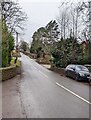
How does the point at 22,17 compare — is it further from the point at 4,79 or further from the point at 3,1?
the point at 4,79

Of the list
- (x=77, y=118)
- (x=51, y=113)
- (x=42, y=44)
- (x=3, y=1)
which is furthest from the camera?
(x=42, y=44)

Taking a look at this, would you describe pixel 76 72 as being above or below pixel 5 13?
below

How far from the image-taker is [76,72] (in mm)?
29844

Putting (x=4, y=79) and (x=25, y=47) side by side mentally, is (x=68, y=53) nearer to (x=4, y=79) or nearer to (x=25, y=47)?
(x=4, y=79)

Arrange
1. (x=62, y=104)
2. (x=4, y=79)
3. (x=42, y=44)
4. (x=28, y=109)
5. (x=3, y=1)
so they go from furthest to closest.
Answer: (x=42, y=44) → (x=3, y=1) → (x=4, y=79) → (x=62, y=104) → (x=28, y=109)

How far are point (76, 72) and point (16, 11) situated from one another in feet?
58.7

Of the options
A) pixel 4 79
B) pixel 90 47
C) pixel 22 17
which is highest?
pixel 22 17

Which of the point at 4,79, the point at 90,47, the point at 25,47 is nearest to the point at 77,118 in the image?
the point at 4,79

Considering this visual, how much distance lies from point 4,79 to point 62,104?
50.8 feet

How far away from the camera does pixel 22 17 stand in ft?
148

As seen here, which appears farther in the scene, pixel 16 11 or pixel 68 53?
pixel 68 53

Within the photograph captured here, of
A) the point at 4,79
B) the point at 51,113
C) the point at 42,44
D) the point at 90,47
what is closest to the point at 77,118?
the point at 51,113

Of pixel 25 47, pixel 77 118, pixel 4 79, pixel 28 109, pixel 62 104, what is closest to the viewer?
pixel 77 118

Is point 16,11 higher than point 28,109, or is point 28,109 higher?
point 16,11
